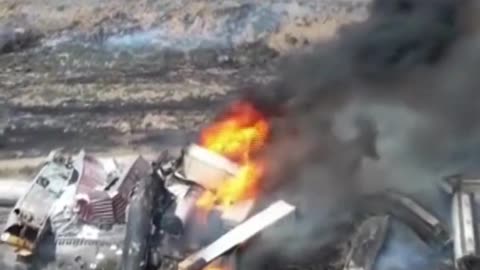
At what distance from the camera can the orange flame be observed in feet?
33.0

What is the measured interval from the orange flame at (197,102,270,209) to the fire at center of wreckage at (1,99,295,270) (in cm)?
1

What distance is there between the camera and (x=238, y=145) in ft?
35.2

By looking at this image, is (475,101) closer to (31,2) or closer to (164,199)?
(164,199)

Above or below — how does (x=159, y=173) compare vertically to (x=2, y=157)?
above

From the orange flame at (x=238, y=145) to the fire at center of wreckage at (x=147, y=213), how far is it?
0.01 meters

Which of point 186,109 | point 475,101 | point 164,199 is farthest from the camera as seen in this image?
point 186,109

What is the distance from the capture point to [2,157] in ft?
40.3

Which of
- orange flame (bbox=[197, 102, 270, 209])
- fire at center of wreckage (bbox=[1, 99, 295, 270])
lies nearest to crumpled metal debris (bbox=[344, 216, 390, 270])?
fire at center of wreckage (bbox=[1, 99, 295, 270])

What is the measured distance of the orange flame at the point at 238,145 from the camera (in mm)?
10047

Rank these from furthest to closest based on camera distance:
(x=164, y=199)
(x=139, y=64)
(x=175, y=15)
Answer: (x=175, y=15)
(x=139, y=64)
(x=164, y=199)

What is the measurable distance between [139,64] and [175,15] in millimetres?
1797

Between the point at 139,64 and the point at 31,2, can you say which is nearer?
the point at 139,64

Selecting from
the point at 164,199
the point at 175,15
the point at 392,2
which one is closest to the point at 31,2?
the point at 175,15

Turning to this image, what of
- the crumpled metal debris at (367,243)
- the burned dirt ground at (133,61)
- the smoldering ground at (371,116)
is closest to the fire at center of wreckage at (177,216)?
the crumpled metal debris at (367,243)
